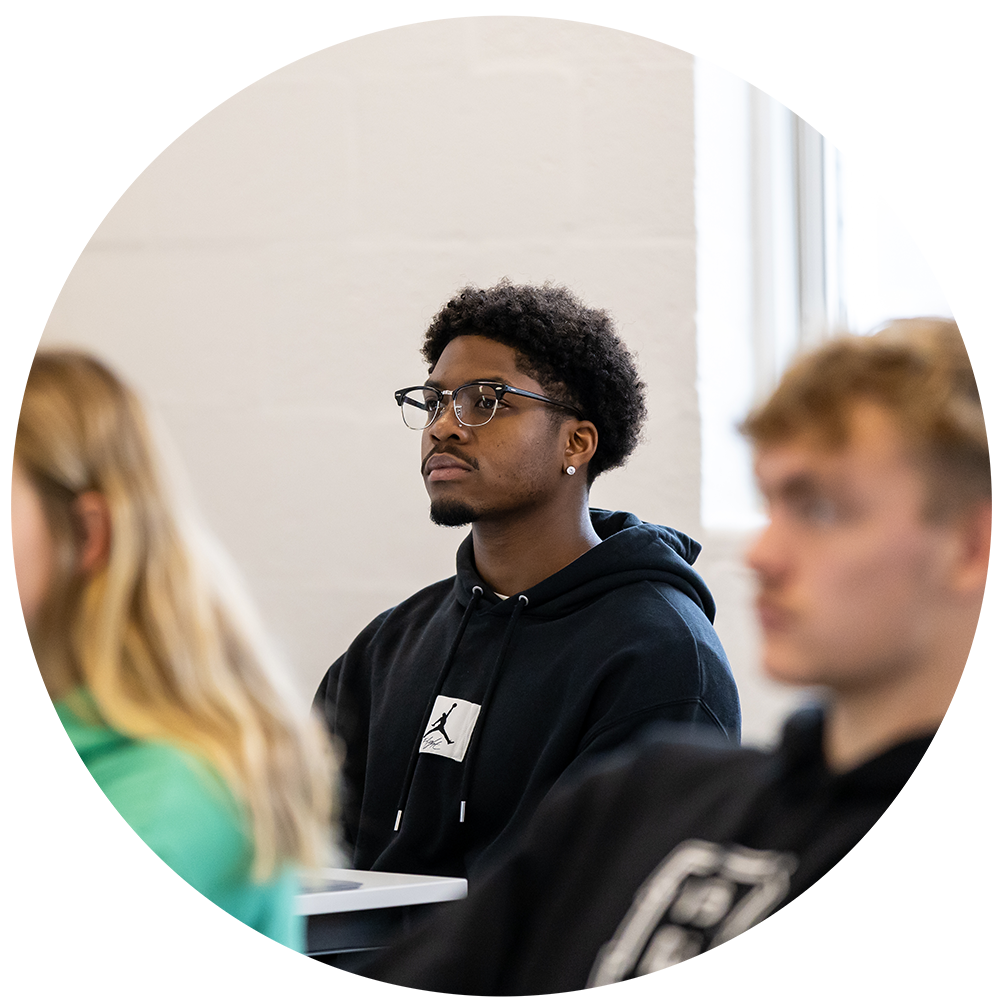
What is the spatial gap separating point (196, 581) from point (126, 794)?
160mm

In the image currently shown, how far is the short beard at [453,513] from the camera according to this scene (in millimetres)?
1928

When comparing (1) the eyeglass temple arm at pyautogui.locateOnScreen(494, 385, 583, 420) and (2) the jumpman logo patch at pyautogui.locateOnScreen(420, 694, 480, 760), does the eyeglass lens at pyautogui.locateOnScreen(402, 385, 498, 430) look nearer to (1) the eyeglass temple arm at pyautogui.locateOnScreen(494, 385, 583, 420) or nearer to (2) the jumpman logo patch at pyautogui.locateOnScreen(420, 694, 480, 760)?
(1) the eyeglass temple arm at pyautogui.locateOnScreen(494, 385, 583, 420)

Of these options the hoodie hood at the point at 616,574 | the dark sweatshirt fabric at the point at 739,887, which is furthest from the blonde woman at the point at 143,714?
the hoodie hood at the point at 616,574

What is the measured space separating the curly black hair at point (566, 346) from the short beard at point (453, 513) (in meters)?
0.25

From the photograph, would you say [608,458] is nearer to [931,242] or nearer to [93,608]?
[931,242]

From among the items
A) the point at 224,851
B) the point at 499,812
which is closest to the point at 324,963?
the point at 499,812

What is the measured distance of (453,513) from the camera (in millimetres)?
1932

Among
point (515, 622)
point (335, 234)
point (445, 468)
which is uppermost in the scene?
point (335, 234)

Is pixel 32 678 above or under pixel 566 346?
under

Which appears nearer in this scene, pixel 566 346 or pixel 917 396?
pixel 917 396

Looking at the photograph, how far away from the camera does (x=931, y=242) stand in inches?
89.3

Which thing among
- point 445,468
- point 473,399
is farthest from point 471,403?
point 445,468

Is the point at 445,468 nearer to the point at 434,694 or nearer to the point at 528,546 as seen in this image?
the point at 528,546

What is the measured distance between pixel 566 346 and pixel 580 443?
16 centimetres
